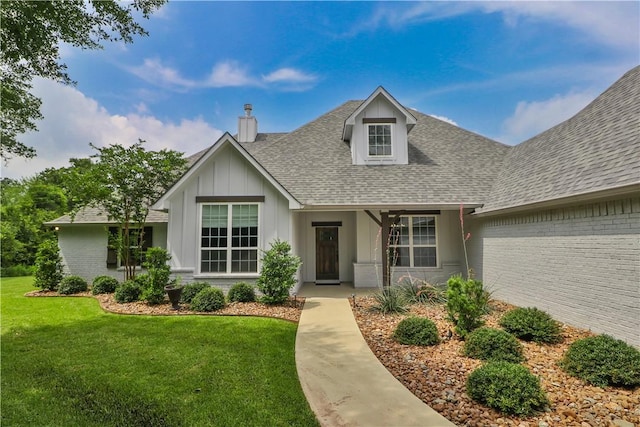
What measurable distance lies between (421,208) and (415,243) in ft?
6.27

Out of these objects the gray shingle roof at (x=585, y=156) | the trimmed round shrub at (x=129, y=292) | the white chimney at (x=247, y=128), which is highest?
the white chimney at (x=247, y=128)

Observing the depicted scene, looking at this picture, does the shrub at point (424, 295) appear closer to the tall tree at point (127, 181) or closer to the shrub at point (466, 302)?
the shrub at point (466, 302)

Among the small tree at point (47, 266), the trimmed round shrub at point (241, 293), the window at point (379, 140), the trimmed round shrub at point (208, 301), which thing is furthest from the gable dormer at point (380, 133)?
the small tree at point (47, 266)

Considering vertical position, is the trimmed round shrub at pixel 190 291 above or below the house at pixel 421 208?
below

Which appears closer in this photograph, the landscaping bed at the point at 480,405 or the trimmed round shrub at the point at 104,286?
the landscaping bed at the point at 480,405

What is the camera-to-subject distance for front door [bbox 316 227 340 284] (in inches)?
502

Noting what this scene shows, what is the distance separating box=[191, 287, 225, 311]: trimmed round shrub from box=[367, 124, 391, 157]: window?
26.9 ft

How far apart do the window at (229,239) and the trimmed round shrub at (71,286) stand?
222 inches

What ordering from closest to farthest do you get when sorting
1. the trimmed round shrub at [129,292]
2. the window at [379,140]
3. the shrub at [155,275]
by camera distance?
the shrub at [155,275] < the trimmed round shrub at [129,292] < the window at [379,140]

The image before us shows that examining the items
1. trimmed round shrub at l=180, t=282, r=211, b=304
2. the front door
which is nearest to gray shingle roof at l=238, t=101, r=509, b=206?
the front door

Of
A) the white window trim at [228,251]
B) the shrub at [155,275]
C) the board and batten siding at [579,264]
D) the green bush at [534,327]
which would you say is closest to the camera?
the board and batten siding at [579,264]

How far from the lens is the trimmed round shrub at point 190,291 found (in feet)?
29.7

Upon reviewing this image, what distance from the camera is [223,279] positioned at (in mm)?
9930

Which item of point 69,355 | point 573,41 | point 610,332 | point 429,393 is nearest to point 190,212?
point 69,355
